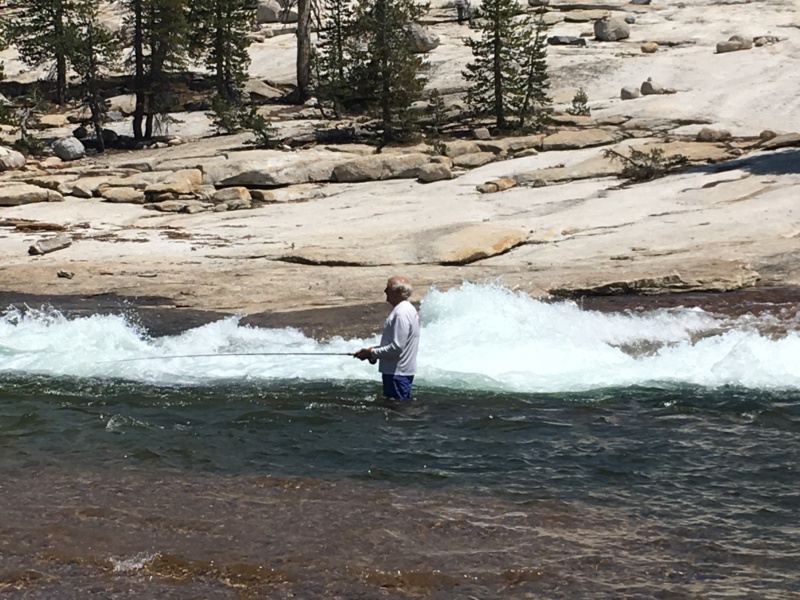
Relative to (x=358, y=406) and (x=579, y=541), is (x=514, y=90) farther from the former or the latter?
(x=579, y=541)

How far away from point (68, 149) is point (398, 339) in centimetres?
2366

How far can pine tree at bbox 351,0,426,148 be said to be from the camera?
1150 inches

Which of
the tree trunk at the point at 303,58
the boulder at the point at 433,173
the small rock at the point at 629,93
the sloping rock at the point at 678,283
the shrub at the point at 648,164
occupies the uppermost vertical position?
the tree trunk at the point at 303,58

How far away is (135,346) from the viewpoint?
13891 mm

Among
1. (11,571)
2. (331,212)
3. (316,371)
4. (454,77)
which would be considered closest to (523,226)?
(331,212)

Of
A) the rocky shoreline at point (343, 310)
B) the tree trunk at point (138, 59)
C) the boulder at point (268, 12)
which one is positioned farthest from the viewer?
the boulder at point (268, 12)

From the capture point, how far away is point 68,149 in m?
31.1

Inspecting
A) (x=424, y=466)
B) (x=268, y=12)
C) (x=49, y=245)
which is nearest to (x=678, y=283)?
(x=424, y=466)

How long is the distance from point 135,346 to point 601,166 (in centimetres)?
→ 1334

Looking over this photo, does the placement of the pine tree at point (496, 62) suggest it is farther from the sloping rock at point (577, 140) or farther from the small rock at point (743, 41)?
the small rock at point (743, 41)

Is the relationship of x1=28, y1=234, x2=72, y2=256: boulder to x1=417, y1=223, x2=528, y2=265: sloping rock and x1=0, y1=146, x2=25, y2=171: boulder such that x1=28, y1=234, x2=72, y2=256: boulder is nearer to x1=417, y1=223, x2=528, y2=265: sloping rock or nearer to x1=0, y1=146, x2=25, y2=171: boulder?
x1=417, y1=223, x2=528, y2=265: sloping rock

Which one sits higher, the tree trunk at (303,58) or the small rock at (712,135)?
the tree trunk at (303,58)

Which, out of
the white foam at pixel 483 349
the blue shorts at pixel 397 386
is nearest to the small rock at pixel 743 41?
the white foam at pixel 483 349

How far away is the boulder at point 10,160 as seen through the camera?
95.0ft
